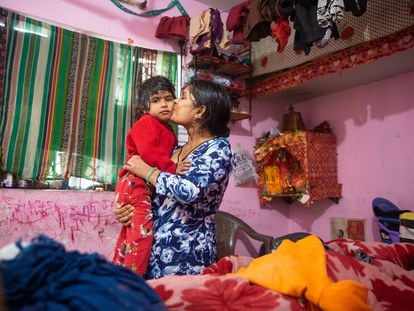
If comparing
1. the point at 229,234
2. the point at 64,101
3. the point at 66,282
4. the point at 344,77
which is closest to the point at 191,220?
the point at 66,282

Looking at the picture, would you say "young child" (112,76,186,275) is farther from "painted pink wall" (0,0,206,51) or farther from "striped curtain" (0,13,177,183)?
"painted pink wall" (0,0,206,51)

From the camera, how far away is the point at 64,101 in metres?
2.23

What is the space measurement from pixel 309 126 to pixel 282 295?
2.86 meters

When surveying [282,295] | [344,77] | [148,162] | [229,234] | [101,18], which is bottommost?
[229,234]

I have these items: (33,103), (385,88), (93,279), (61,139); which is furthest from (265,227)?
(93,279)

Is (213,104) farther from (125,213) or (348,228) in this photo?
(348,228)

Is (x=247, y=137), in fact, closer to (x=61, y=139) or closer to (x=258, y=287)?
(x=61, y=139)

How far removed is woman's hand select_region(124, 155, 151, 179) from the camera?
125 centimetres

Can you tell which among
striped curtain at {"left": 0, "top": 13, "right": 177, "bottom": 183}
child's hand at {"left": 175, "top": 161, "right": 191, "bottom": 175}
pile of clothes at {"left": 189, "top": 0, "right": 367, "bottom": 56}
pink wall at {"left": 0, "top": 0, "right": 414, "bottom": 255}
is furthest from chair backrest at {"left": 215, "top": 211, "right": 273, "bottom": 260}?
child's hand at {"left": 175, "top": 161, "right": 191, "bottom": 175}

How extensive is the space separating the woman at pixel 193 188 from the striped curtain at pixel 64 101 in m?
Result: 1.07

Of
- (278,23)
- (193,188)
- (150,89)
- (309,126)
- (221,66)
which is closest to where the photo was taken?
(193,188)

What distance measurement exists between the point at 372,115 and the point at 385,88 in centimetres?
24

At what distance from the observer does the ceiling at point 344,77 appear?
7.69ft

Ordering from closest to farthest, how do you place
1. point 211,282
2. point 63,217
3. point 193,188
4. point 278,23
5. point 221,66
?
point 211,282 → point 193,188 → point 278,23 → point 63,217 → point 221,66
